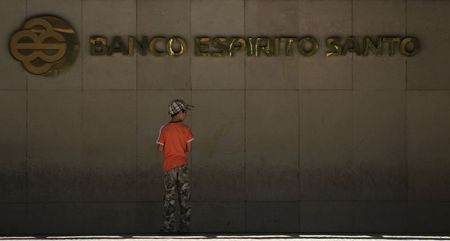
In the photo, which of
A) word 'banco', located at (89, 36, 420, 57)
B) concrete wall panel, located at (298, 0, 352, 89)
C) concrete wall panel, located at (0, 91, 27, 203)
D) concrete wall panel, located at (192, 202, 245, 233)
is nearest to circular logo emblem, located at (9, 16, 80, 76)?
word 'banco', located at (89, 36, 420, 57)

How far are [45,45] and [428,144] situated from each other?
6295 millimetres

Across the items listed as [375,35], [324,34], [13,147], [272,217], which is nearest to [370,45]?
[375,35]

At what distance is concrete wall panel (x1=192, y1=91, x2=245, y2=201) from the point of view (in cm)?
1645

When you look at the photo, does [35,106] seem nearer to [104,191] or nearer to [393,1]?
[104,191]

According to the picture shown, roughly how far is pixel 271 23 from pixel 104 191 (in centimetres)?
376

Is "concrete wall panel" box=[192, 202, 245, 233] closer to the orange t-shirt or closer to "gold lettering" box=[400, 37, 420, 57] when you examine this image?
the orange t-shirt

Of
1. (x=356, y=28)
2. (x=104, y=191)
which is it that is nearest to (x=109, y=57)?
(x=104, y=191)

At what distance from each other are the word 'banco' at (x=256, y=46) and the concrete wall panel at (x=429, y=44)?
158 mm

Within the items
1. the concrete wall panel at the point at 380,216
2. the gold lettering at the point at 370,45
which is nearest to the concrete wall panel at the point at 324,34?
the gold lettering at the point at 370,45

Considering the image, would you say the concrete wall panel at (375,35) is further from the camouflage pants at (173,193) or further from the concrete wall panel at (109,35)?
the camouflage pants at (173,193)

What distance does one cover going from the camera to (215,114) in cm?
1647

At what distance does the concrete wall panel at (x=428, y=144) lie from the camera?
16.6 meters

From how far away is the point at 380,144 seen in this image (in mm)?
16625

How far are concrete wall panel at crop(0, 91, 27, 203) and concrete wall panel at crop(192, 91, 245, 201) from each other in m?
2.70
